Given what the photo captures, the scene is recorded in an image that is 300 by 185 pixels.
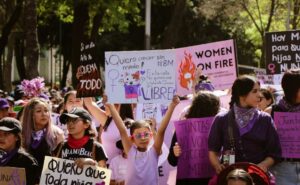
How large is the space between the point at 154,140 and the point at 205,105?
91cm

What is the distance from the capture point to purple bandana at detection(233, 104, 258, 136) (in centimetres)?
562

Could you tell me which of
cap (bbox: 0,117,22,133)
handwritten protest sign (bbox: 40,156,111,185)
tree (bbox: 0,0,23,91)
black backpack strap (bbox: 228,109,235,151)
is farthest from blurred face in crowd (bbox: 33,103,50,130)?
tree (bbox: 0,0,23,91)

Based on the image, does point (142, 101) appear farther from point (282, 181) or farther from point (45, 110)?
point (282, 181)

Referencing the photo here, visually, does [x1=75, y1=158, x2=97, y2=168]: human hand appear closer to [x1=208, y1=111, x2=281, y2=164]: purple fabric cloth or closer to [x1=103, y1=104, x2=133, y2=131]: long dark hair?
[x1=208, y1=111, x2=281, y2=164]: purple fabric cloth

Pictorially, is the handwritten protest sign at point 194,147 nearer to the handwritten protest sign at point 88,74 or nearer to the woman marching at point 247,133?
the woman marching at point 247,133

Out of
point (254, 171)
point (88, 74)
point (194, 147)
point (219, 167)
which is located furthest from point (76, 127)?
point (88, 74)

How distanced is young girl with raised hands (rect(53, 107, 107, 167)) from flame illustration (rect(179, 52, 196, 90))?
7.44 ft

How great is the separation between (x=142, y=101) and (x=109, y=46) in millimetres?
35277

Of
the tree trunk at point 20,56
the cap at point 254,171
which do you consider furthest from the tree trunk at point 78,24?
the cap at point 254,171

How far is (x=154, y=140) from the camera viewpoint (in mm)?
6961

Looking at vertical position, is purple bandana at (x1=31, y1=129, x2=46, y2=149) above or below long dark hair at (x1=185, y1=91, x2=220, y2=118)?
below

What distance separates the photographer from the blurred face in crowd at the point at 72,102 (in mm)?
9125

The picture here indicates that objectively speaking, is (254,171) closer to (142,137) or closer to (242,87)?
(242,87)

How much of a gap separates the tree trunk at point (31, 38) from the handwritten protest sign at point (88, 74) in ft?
33.8
